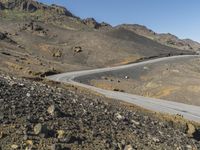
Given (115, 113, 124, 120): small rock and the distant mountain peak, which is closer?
(115, 113, 124, 120): small rock

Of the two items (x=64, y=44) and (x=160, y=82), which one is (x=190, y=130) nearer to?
(x=160, y=82)

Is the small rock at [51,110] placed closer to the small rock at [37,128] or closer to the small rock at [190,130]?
the small rock at [37,128]

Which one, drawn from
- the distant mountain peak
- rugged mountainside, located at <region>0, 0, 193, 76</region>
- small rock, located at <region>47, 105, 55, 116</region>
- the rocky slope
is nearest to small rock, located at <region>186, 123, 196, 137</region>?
the rocky slope

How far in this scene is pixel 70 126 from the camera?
622 inches

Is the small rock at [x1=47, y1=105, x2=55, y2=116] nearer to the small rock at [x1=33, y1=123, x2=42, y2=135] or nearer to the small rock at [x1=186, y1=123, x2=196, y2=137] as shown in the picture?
the small rock at [x1=33, y1=123, x2=42, y2=135]

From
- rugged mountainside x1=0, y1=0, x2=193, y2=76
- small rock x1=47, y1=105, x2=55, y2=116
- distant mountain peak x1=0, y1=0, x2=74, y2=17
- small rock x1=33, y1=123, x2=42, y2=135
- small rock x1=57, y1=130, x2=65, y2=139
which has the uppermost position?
distant mountain peak x1=0, y1=0, x2=74, y2=17

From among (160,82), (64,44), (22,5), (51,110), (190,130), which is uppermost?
(22,5)

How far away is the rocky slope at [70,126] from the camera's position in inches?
545

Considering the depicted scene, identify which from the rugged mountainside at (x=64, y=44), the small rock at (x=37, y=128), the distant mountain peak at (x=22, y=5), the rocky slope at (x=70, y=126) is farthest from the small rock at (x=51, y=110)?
the distant mountain peak at (x=22, y=5)

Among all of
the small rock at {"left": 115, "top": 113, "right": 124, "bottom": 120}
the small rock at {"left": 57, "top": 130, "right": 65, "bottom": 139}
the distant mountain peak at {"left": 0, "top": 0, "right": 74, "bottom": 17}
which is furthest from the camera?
the distant mountain peak at {"left": 0, "top": 0, "right": 74, "bottom": 17}

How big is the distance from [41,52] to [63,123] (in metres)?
94.0

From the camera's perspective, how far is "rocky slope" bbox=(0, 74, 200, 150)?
1384cm

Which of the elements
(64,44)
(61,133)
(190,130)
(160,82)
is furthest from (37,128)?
(64,44)

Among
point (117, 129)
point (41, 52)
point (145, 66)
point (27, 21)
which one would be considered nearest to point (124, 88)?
point (145, 66)
